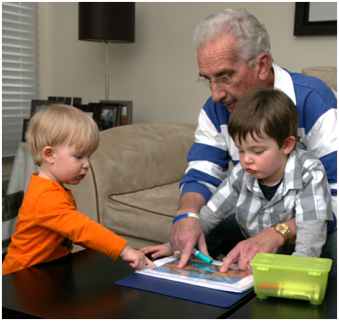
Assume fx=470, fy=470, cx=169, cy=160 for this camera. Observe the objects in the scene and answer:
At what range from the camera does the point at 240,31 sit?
4.80 feet

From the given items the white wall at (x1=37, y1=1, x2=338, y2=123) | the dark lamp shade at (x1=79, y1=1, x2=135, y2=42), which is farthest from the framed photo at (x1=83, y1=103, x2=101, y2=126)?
the white wall at (x1=37, y1=1, x2=338, y2=123)

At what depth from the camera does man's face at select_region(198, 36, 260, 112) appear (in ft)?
4.77

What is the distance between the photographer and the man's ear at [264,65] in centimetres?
149

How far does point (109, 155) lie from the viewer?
2.09 meters

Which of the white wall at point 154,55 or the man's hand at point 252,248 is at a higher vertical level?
the white wall at point 154,55

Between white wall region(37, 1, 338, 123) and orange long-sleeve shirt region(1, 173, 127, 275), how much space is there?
181 cm

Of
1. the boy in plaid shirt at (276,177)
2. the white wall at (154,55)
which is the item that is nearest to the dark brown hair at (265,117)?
the boy in plaid shirt at (276,177)

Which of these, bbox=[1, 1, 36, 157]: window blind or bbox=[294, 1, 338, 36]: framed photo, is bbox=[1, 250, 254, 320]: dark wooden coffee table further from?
bbox=[1, 1, 36, 157]: window blind

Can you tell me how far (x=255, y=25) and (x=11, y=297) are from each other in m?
1.06

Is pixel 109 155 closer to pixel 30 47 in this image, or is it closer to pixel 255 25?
pixel 255 25

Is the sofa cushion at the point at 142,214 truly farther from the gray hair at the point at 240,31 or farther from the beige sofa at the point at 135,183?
the gray hair at the point at 240,31

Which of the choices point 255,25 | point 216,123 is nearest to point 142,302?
point 216,123

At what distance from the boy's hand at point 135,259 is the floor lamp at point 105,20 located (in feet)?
6.40

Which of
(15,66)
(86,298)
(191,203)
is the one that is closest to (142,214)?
(191,203)
